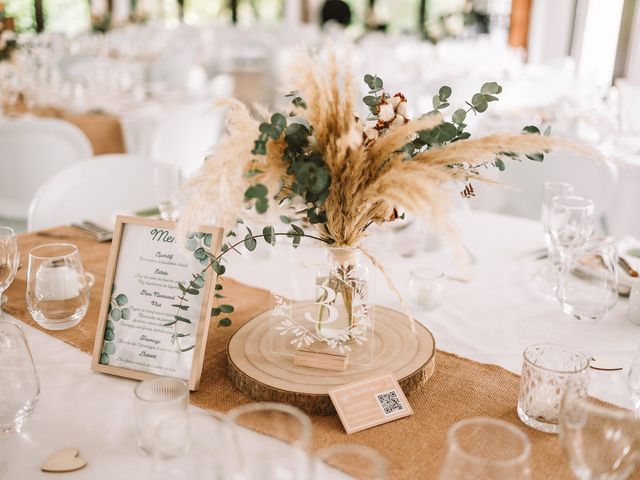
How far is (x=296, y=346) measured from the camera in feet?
3.77

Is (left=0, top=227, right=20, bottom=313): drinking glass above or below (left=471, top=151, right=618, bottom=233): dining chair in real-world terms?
above

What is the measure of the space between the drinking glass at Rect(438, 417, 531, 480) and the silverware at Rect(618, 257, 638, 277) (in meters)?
0.89

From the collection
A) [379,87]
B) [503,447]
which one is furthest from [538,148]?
[503,447]

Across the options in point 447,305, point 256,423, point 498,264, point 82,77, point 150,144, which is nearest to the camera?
point 256,423

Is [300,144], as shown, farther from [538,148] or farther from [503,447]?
[503,447]

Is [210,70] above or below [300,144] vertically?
below

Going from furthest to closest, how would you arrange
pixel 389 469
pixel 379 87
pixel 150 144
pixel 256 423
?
pixel 150 144 → pixel 379 87 → pixel 389 469 → pixel 256 423

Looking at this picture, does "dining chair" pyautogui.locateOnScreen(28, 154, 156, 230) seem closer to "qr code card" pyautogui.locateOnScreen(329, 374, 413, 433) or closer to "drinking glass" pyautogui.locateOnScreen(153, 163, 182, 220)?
"drinking glass" pyautogui.locateOnScreen(153, 163, 182, 220)

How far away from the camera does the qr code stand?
1.01 metres

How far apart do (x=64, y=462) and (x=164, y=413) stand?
0.17m

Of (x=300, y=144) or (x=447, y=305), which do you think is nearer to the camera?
(x=300, y=144)

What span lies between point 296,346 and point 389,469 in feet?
1.05

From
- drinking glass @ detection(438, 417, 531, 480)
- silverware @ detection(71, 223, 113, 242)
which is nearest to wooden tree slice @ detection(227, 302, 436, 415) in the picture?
drinking glass @ detection(438, 417, 531, 480)

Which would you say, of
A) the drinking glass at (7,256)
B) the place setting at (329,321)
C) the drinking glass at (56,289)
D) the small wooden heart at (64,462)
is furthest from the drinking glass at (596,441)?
the drinking glass at (7,256)
